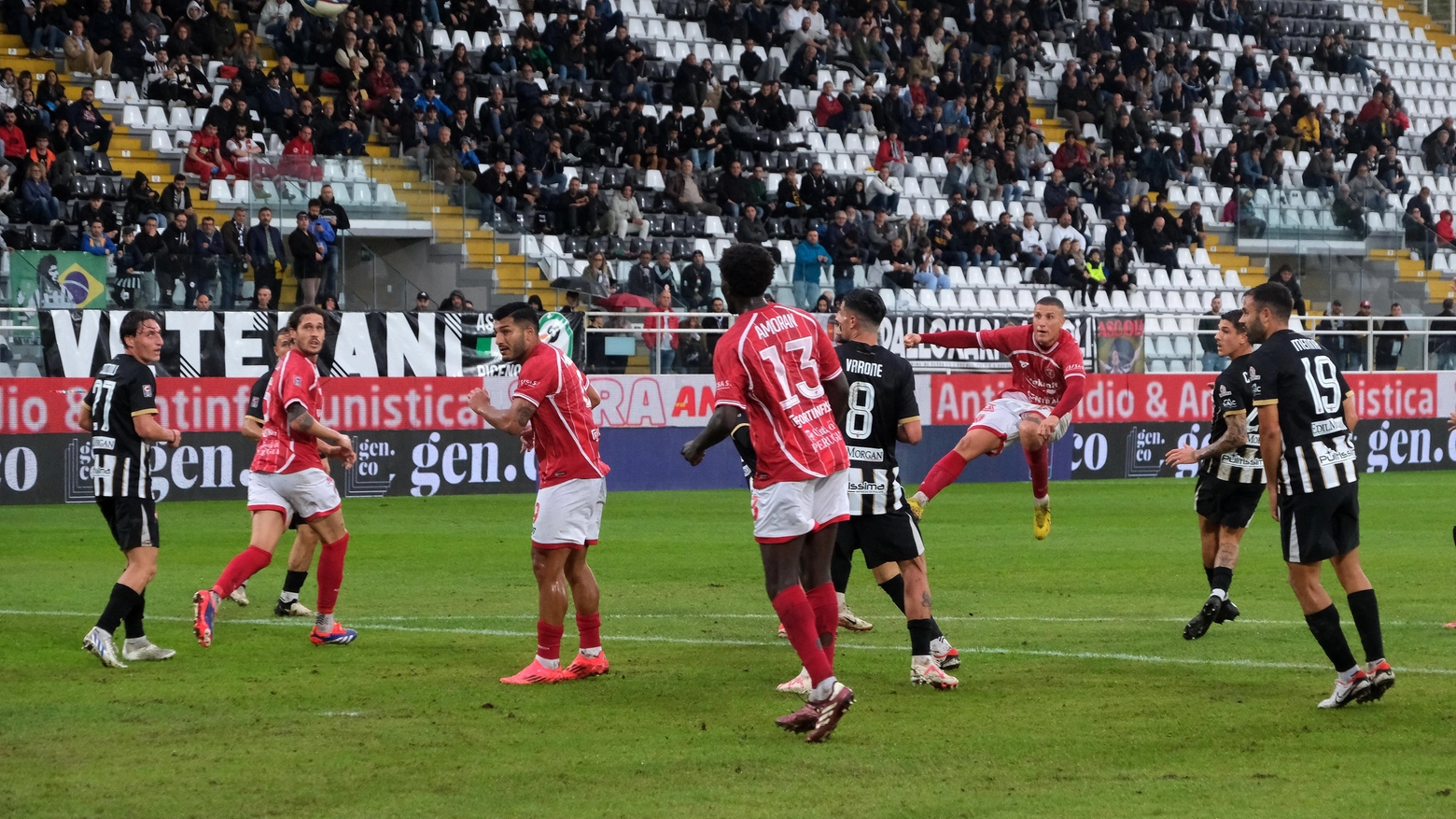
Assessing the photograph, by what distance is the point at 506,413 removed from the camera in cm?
847

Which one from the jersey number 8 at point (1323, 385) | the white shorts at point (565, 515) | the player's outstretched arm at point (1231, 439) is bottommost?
Result: the white shorts at point (565, 515)

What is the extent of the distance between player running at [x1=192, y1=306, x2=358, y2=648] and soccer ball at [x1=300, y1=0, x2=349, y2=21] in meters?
19.4

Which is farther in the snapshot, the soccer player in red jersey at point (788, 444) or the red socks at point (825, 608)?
the red socks at point (825, 608)

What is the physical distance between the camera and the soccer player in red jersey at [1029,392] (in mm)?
12508

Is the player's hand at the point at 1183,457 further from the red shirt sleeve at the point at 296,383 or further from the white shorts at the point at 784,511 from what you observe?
the red shirt sleeve at the point at 296,383

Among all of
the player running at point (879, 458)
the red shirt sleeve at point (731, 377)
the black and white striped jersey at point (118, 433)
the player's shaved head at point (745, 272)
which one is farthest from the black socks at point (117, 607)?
the player's shaved head at point (745, 272)

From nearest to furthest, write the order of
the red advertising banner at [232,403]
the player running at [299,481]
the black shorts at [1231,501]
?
the player running at [299,481] → the black shorts at [1231,501] → the red advertising banner at [232,403]

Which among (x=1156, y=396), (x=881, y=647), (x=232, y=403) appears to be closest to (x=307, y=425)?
(x=881, y=647)

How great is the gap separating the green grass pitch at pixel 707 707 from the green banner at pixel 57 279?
572 cm

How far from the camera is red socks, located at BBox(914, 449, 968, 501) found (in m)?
12.7

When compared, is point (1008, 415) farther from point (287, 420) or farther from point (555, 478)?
point (287, 420)

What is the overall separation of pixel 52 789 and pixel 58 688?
2.40 m

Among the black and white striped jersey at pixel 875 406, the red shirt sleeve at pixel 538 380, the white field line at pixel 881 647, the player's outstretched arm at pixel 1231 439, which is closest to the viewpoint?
the red shirt sleeve at pixel 538 380

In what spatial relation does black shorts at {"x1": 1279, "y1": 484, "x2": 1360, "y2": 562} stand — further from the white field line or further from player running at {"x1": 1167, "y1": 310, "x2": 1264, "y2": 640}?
player running at {"x1": 1167, "y1": 310, "x2": 1264, "y2": 640}
